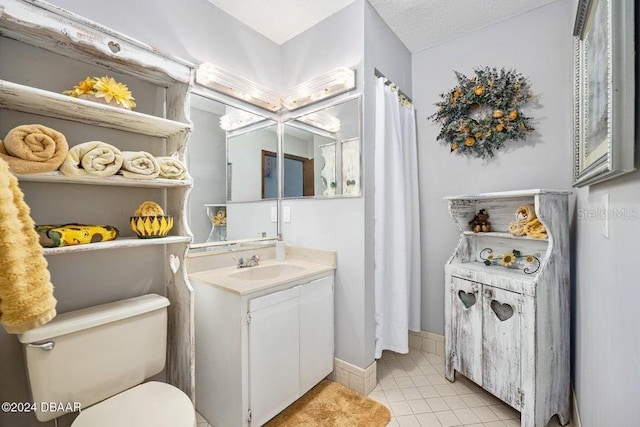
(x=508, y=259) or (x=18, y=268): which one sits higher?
(x=18, y=268)

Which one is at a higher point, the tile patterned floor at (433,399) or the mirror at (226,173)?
the mirror at (226,173)

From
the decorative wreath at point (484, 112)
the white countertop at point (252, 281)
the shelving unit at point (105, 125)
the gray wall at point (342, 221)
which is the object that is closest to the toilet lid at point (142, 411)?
the shelving unit at point (105, 125)

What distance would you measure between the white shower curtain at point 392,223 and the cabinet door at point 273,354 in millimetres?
677

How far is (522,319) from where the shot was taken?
4.90 ft

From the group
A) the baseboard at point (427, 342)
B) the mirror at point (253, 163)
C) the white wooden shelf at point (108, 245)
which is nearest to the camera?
the white wooden shelf at point (108, 245)

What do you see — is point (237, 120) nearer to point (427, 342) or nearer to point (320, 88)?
point (320, 88)

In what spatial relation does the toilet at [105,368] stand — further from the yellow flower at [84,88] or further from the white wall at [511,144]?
the white wall at [511,144]

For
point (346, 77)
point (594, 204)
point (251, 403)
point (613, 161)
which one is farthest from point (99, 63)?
point (594, 204)

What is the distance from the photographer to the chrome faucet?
6.31ft

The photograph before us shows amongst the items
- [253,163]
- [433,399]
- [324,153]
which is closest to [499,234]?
[433,399]

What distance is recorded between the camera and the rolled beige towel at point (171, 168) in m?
1.34

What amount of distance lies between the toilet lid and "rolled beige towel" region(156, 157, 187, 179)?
99 cm

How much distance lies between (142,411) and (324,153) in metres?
1.78

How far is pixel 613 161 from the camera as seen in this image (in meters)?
0.72
